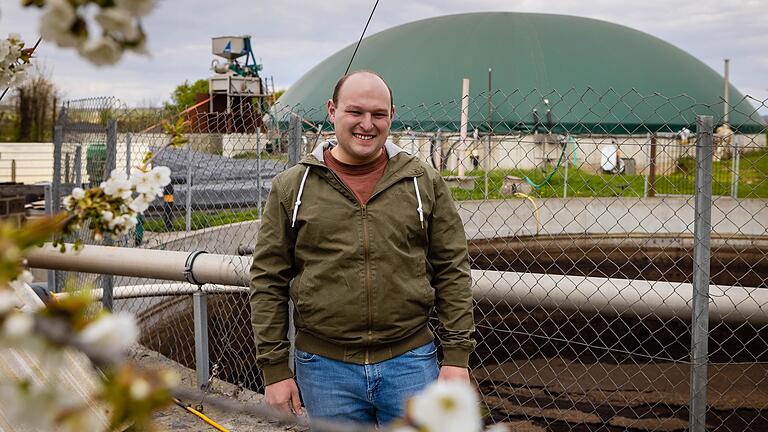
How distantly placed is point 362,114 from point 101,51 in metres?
1.89

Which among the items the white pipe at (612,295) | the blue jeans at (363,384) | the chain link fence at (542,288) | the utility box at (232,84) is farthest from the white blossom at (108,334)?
the utility box at (232,84)

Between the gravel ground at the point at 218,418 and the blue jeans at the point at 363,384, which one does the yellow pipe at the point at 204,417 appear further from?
the blue jeans at the point at 363,384

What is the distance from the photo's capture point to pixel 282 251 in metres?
2.91

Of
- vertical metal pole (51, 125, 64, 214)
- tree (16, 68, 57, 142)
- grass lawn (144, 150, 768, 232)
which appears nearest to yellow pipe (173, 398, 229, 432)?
vertical metal pole (51, 125, 64, 214)

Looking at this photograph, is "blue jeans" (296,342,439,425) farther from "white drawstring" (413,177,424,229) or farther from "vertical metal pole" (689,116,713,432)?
"vertical metal pole" (689,116,713,432)

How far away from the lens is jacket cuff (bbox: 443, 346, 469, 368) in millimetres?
2854

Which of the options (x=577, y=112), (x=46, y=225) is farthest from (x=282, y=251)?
(x=577, y=112)

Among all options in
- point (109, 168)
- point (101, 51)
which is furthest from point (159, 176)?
point (109, 168)

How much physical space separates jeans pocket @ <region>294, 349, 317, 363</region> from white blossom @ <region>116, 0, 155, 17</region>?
7.11ft

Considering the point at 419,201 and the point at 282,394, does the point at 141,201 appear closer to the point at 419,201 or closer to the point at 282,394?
the point at 419,201

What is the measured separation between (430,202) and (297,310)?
0.62 meters

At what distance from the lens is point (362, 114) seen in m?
2.71

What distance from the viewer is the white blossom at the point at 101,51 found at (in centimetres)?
84

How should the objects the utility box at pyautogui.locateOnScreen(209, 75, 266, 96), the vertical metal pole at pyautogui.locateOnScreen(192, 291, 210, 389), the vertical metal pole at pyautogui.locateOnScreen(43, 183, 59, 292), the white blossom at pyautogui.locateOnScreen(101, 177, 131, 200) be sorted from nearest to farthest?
the white blossom at pyautogui.locateOnScreen(101, 177, 131, 200) < the vertical metal pole at pyautogui.locateOnScreen(192, 291, 210, 389) < the vertical metal pole at pyautogui.locateOnScreen(43, 183, 59, 292) < the utility box at pyautogui.locateOnScreen(209, 75, 266, 96)
